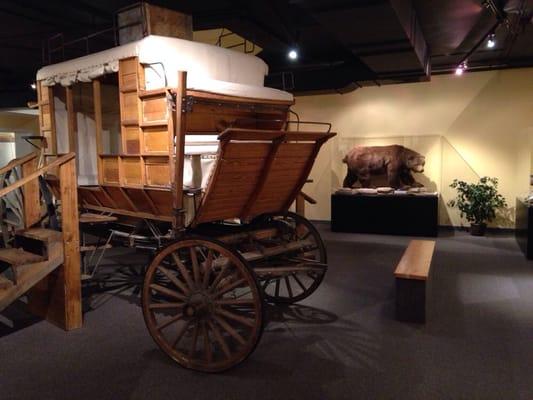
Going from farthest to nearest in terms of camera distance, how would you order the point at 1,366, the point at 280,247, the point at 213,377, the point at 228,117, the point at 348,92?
the point at 348,92 < the point at 228,117 < the point at 280,247 < the point at 1,366 < the point at 213,377

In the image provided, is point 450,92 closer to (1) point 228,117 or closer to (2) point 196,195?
(1) point 228,117

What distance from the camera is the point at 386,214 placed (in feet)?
26.8

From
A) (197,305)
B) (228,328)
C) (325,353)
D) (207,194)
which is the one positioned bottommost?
(325,353)

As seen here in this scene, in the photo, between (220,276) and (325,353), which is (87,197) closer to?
(220,276)

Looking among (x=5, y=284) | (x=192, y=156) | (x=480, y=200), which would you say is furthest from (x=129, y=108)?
(x=480, y=200)

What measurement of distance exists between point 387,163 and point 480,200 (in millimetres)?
1690

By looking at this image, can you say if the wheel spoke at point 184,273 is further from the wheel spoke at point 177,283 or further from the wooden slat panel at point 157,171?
the wooden slat panel at point 157,171

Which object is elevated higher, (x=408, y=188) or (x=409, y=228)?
(x=408, y=188)

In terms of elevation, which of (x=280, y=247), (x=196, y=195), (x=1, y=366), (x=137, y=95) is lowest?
(x=1, y=366)

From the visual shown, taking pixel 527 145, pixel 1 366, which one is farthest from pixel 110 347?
pixel 527 145

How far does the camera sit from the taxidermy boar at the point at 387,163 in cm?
805

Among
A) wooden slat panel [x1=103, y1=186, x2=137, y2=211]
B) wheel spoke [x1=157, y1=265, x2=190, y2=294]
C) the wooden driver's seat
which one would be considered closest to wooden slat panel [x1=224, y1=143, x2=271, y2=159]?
the wooden driver's seat

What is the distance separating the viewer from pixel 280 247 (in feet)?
12.2

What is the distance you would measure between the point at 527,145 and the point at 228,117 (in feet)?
19.9
